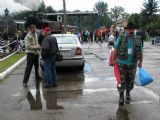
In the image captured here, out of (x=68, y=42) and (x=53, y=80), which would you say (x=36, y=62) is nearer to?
(x=53, y=80)

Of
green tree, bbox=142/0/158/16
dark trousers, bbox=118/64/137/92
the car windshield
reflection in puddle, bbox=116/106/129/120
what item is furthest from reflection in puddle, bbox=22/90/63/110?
green tree, bbox=142/0/158/16

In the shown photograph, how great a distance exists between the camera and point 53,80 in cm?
1218

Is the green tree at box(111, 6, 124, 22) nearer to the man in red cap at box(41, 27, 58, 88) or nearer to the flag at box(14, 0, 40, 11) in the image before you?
the flag at box(14, 0, 40, 11)

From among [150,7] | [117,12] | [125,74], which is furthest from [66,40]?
[117,12]

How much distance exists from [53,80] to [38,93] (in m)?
1.18

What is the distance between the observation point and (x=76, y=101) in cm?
987

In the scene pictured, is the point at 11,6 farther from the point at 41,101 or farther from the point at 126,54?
the point at 126,54

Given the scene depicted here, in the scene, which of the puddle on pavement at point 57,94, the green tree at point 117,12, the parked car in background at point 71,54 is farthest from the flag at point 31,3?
the green tree at point 117,12

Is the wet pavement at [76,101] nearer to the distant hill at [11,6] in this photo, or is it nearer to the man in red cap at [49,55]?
the man in red cap at [49,55]

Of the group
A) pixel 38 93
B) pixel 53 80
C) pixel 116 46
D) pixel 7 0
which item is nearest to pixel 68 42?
pixel 53 80

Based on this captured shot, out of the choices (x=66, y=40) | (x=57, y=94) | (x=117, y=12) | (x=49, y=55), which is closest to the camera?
(x=57, y=94)

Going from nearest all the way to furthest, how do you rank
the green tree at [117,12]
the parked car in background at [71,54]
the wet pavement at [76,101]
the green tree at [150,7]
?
the wet pavement at [76,101] < the parked car in background at [71,54] < the green tree at [150,7] < the green tree at [117,12]

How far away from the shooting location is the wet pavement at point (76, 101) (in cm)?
838

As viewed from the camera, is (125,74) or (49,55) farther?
(49,55)
